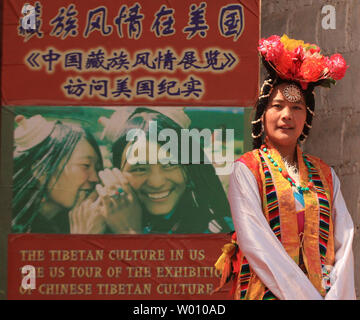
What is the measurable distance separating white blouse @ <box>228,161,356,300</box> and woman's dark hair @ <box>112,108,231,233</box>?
4.69 feet

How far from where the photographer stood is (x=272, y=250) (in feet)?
11.0

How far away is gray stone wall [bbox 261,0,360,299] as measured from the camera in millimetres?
5129

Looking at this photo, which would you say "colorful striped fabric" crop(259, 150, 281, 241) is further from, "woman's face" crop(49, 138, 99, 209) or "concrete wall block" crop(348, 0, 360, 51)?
"concrete wall block" crop(348, 0, 360, 51)

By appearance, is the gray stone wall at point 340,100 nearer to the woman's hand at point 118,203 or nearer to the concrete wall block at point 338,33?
the concrete wall block at point 338,33

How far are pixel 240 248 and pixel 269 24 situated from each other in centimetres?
249

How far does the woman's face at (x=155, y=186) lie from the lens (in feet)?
16.6

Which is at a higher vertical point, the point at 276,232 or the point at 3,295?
the point at 276,232

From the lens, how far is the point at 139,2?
5.13 m

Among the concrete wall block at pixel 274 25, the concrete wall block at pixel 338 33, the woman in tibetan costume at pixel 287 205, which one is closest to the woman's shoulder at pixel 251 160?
the woman in tibetan costume at pixel 287 205

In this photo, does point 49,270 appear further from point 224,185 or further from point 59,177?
point 224,185

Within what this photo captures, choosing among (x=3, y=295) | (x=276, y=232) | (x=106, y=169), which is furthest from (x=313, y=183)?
(x=3, y=295)

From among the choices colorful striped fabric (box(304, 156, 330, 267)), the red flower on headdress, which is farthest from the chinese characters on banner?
colorful striped fabric (box(304, 156, 330, 267))

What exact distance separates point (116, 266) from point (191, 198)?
0.69 meters

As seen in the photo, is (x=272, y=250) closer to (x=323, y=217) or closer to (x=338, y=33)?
(x=323, y=217)
